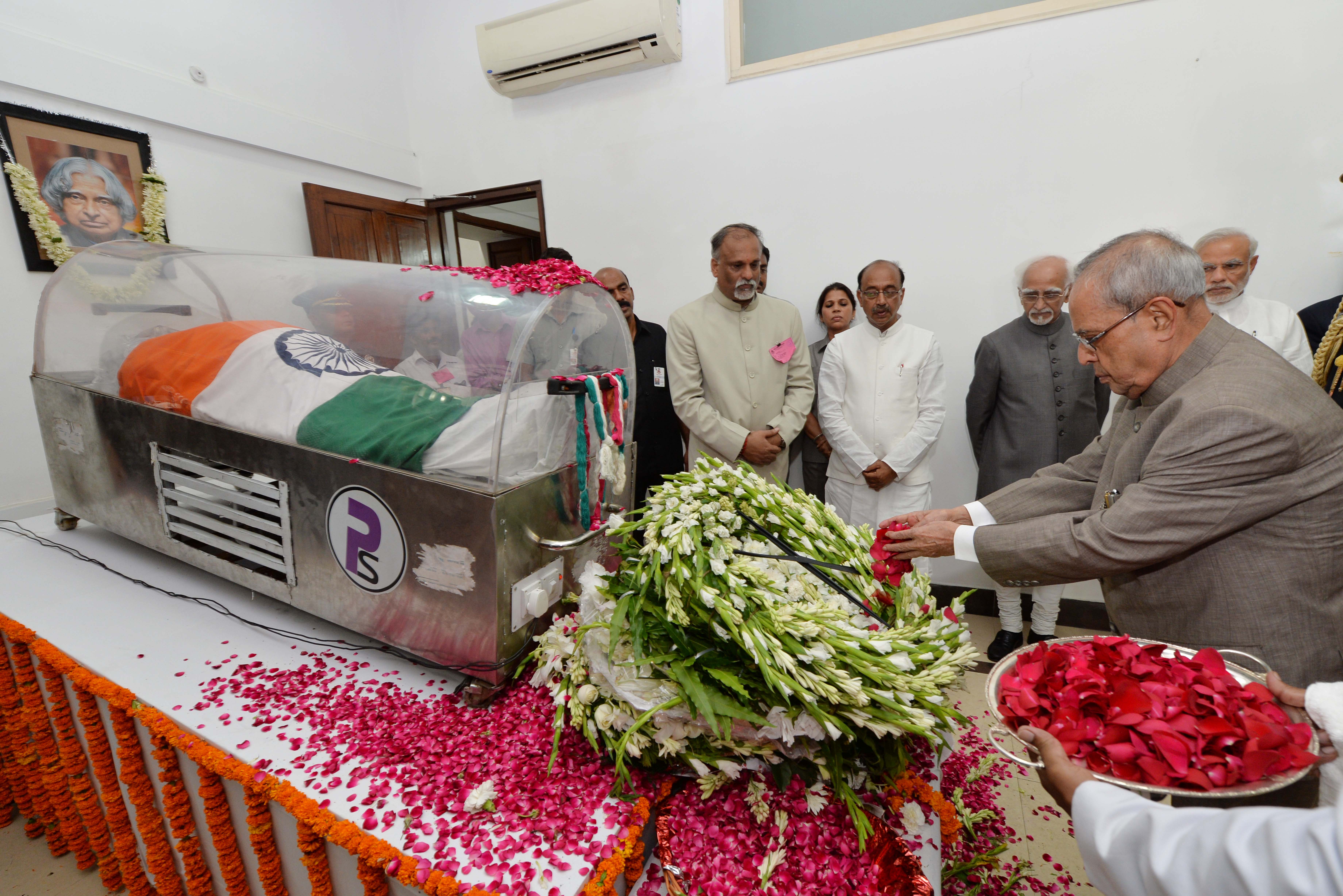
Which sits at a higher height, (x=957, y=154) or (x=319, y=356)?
(x=957, y=154)

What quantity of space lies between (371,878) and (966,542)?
1388mm

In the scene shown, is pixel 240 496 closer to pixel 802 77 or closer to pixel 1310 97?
pixel 802 77

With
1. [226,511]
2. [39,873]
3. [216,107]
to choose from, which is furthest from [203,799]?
[216,107]

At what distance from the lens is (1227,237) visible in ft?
8.66

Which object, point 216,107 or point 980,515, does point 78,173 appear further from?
point 980,515

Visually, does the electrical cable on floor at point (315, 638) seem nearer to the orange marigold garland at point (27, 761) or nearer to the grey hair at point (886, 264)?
the orange marigold garland at point (27, 761)

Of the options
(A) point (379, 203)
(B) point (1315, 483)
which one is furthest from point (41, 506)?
(B) point (1315, 483)

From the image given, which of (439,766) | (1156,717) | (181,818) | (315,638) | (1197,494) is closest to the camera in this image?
(1156,717)

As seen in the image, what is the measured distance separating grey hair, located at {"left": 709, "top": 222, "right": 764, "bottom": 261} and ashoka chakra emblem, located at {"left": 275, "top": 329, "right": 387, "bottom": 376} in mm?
1811

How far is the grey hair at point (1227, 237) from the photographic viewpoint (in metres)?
2.63

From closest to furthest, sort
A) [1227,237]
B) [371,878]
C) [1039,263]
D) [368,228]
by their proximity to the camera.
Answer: [371,878] → [1227,237] → [1039,263] → [368,228]

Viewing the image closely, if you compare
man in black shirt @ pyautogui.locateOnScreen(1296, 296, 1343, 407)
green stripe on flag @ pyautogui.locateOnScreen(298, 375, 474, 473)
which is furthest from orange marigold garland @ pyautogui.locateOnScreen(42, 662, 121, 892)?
man in black shirt @ pyautogui.locateOnScreen(1296, 296, 1343, 407)

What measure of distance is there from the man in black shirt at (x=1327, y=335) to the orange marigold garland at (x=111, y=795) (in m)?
3.68

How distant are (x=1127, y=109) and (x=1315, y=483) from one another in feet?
8.43
